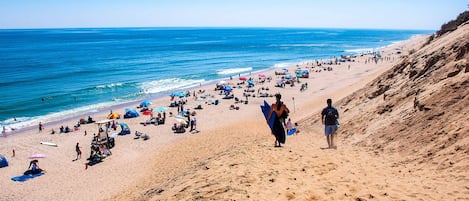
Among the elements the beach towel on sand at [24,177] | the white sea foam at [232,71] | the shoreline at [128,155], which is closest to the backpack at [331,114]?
the shoreline at [128,155]

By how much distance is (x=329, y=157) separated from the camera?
383 inches

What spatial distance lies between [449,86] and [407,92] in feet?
10.3

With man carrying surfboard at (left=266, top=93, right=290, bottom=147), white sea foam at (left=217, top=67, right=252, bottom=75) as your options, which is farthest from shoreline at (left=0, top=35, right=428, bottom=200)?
white sea foam at (left=217, top=67, right=252, bottom=75)

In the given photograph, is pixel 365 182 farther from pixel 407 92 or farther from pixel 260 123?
pixel 260 123

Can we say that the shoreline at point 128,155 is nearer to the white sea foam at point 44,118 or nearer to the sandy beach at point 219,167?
the sandy beach at point 219,167

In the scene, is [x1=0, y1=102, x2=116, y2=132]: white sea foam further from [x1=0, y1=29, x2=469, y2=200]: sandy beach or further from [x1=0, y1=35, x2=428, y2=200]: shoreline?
[x1=0, y1=35, x2=428, y2=200]: shoreline

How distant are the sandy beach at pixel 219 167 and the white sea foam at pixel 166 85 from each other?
308 inches

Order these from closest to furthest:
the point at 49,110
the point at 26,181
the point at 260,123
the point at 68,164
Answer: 1. the point at 26,181
2. the point at 68,164
3. the point at 260,123
4. the point at 49,110

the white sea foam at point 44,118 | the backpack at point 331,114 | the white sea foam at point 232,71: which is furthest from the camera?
the white sea foam at point 232,71

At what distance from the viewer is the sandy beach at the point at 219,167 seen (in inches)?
281

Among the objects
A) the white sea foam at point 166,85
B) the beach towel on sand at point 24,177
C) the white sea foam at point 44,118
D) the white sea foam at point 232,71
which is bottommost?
the beach towel on sand at point 24,177

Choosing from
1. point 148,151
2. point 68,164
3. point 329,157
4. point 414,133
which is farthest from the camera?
point 148,151

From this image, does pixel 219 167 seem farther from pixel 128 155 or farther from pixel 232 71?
pixel 232 71

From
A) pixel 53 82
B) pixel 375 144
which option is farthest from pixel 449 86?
pixel 53 82
